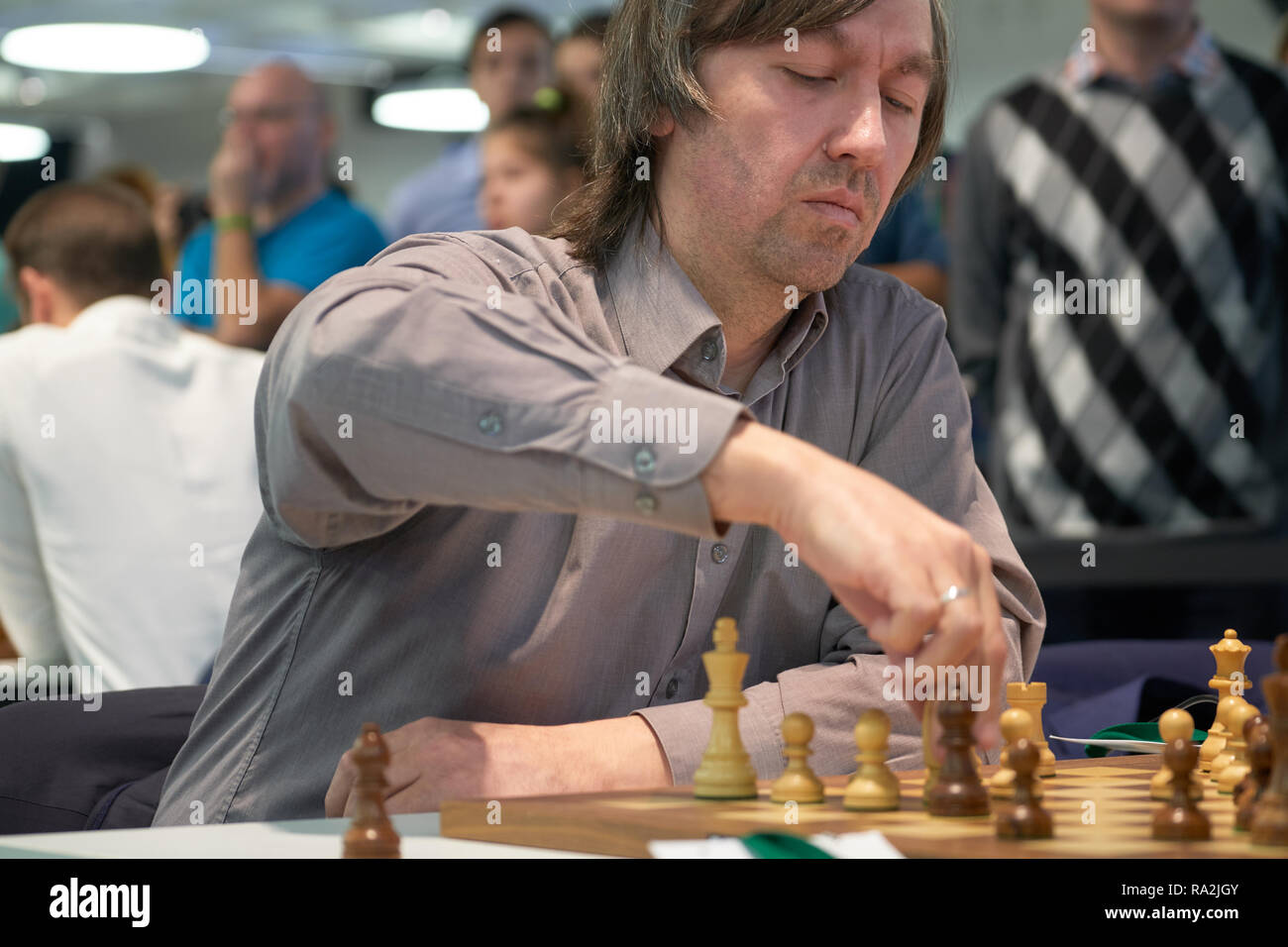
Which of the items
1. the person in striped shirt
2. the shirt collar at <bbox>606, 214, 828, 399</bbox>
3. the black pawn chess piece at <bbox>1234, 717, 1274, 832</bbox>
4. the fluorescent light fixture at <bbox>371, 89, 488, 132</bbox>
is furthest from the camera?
the fluorescent light fixture at <bbox>371, 89, 488, 132</bbox>

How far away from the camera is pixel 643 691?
141 centimetres

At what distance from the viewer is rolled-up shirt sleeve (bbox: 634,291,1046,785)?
4.33 feet

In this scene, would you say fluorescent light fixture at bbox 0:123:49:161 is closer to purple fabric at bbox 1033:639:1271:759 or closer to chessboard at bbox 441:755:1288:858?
purple fabric at bbox 1033:639:1271:759

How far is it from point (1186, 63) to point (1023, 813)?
262 centimetres

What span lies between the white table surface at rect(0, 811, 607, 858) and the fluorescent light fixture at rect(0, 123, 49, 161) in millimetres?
10376

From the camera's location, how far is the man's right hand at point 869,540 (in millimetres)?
933

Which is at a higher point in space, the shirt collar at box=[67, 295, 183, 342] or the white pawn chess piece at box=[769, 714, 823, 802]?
the shirt collar at box=[67, 295, 183, 342]

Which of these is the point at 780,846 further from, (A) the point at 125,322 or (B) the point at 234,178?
(B) the point at 234,178

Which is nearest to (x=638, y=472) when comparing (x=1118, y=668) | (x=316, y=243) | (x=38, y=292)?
(x=1118, y=668)

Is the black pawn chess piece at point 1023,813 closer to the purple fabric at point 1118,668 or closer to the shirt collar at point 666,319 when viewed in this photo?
the shirt collar at point 666,319

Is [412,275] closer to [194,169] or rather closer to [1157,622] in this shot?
[1157,622]

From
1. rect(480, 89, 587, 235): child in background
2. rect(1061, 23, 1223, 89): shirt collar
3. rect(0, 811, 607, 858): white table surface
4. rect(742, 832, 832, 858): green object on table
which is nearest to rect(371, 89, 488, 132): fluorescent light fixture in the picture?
rect(480, 89, 587, 235): child in background

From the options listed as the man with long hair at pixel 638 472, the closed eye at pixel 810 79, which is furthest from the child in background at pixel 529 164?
the closed eye at pixel 810 79
